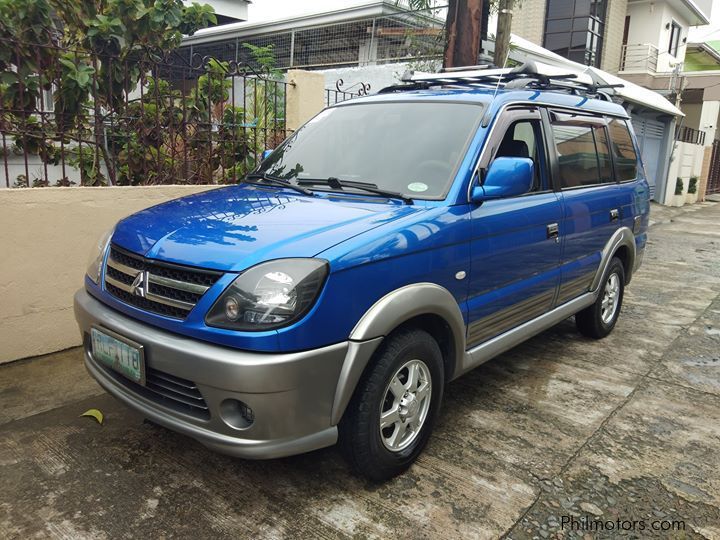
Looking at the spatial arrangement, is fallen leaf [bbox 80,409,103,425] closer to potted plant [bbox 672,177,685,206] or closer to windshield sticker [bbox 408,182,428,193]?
windshield sticker [bbox 408,182,428,193]

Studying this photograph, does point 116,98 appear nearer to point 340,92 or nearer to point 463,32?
point 340,92

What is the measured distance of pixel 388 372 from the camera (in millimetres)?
2521

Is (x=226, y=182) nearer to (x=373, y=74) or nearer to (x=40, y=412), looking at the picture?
(x=40, y=412)

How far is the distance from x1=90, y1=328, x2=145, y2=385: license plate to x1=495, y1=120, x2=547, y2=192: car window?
2.20 m

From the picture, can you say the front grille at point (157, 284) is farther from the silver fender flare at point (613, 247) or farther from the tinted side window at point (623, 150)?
the tinted side window at point (623, 150)

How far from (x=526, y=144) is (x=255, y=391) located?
239 cm

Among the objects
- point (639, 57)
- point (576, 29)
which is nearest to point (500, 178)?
point (576, 29)

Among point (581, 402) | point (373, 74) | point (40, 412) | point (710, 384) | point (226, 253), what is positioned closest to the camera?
point (226, 253)

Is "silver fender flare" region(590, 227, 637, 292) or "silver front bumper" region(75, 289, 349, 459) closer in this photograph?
"silver front bumper" region(75, 289, 349, 459)

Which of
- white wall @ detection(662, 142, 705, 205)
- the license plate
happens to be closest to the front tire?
the license plate

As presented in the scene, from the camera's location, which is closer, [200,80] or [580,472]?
[580,472]

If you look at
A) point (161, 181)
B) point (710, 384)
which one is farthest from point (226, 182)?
point (710, 384)

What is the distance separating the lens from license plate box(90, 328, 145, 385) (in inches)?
96.3

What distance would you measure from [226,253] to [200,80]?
3.31 meters
